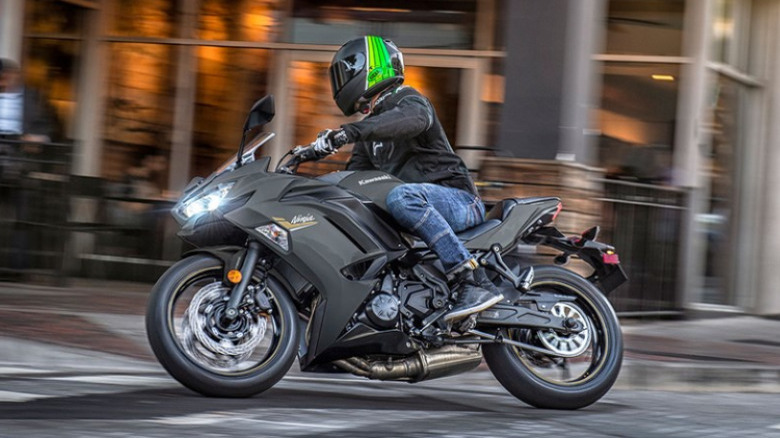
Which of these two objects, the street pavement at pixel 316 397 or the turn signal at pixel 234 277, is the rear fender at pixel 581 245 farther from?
the turn signal at pixel 234 277

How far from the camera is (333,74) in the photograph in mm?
6078

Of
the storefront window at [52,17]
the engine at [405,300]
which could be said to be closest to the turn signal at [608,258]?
the engine at [405,300]

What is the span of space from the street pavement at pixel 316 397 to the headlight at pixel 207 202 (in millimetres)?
816

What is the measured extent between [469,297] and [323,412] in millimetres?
919

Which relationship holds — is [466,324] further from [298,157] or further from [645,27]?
[645,27]

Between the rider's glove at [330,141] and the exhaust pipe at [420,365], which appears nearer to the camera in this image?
the rider's glove at [330,141]

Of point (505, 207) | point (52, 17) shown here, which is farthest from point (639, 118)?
point (505, 207)

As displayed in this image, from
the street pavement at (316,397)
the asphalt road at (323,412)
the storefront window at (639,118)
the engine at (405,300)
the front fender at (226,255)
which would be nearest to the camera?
the asphalt road at (323,412)

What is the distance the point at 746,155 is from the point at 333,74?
9569 mm

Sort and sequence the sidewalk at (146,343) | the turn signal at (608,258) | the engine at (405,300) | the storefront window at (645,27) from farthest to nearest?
the storefront window at (645,27)
the sidewalk at (146,343)
the turn signal at (608,258)
the engine at (405,300)

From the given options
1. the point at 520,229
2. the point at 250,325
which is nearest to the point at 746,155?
the point at 520,229

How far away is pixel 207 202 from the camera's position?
18.4 ft

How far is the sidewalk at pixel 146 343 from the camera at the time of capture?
7.64m

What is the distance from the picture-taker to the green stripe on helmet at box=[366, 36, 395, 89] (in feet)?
19.7
